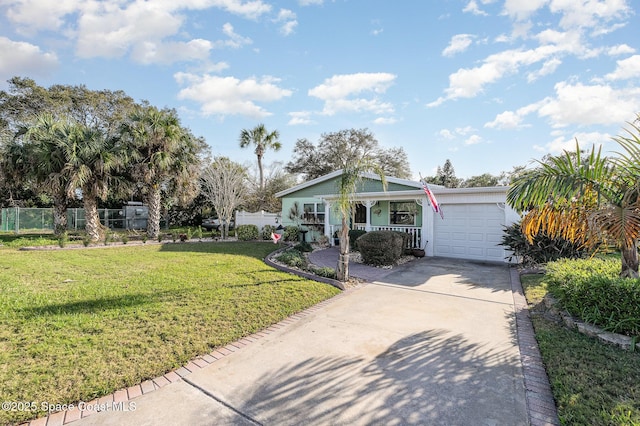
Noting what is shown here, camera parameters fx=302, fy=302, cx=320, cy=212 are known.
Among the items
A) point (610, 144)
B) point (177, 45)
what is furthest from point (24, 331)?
point (177, 45)

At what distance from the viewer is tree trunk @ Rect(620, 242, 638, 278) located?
4786 mm

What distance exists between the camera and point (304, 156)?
111ft

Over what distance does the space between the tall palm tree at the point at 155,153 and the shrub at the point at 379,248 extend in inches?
472

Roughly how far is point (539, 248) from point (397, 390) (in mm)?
8008

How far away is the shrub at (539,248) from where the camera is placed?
8.32m

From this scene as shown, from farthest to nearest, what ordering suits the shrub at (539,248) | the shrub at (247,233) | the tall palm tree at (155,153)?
1. the shrub at (247,233)
2. the tall palm tree at (155,153)
3. the shrub at (539,248)

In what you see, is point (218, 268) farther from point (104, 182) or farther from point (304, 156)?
point (304, 156)

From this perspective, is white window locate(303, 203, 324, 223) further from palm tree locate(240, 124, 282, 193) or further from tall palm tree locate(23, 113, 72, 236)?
palm tree locate(240, 124, 282, 193)

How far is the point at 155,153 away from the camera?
1612 cm

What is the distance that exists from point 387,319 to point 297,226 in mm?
12031

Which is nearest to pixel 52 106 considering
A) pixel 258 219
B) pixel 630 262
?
pixel 258 219

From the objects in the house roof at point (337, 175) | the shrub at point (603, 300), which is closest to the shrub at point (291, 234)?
the house roof at point (337, 175)

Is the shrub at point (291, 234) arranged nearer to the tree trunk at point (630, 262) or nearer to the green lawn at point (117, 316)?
the green lawn at point (117, 316)

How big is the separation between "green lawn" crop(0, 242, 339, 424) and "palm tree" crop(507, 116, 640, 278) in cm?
434
